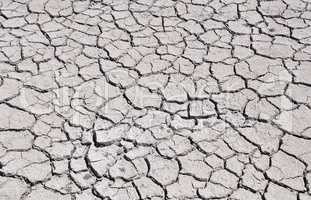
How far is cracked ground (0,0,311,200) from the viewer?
2.78m

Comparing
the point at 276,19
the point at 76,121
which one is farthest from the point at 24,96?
the point at 276,19

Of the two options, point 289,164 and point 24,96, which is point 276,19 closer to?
point 289,164

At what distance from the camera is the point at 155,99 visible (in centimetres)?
334

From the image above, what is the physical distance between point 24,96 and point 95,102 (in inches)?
21.5

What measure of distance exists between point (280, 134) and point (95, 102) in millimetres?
1342

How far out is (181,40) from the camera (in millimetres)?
3906

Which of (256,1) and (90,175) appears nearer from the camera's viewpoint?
Result: (90,175)

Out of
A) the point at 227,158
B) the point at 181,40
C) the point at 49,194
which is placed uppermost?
the point at 181,40

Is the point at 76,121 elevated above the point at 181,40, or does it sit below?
below

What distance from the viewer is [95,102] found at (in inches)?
131

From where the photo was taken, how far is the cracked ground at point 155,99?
9.11 feet

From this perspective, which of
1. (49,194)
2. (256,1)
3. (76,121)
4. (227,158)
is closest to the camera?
(49,194)

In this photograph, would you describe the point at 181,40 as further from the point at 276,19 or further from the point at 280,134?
the point at 280,134

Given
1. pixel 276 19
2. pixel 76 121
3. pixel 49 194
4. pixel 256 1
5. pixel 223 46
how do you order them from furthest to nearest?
pixel 256 1, pixel 276 19, pixel 223 46, pixel 76 121, pixel 49 194
